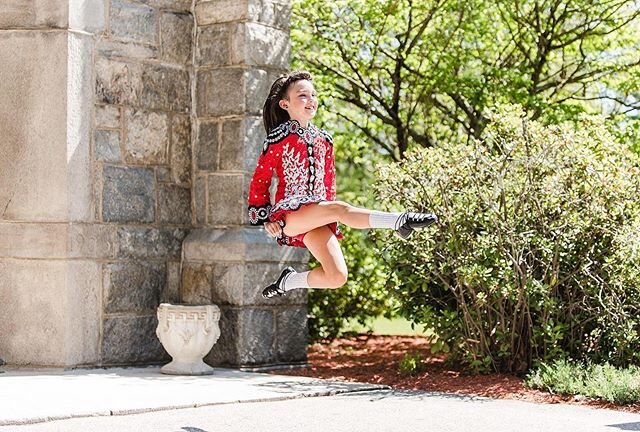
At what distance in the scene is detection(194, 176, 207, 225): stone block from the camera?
9.24 metres

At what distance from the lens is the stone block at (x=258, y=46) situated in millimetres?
9031

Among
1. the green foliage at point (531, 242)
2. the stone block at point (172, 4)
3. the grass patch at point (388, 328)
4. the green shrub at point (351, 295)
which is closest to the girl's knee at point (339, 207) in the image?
the green foliage at point (531, 242)

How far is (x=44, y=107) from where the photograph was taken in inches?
339

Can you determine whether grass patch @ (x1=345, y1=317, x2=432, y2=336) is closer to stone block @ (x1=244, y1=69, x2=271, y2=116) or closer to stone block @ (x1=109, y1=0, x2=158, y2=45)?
stone block @ (x1=244, y1=69, x2=271, y2=116)

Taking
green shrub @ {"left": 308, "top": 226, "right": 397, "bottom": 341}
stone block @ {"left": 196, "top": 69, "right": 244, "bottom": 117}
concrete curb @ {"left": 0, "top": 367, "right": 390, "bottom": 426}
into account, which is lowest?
concrete curb @ {"left": 0, "top": 367, "right": 390, "bottom": 426}

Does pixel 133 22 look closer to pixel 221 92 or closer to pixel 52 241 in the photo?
pixel 221 92

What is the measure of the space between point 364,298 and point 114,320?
340cm

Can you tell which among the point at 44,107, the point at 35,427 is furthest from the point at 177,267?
the point at 35,427

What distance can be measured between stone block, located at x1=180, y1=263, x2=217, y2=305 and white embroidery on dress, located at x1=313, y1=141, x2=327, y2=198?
2.05 m

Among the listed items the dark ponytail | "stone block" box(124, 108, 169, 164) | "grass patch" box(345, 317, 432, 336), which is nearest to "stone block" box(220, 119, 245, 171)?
"stone block" box(124, 108, 169, 164)

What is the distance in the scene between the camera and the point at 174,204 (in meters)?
9.25

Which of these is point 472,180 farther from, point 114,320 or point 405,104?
point 405,104

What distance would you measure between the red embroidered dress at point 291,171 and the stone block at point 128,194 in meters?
1.89

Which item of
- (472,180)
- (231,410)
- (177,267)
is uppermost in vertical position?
(472,180)
